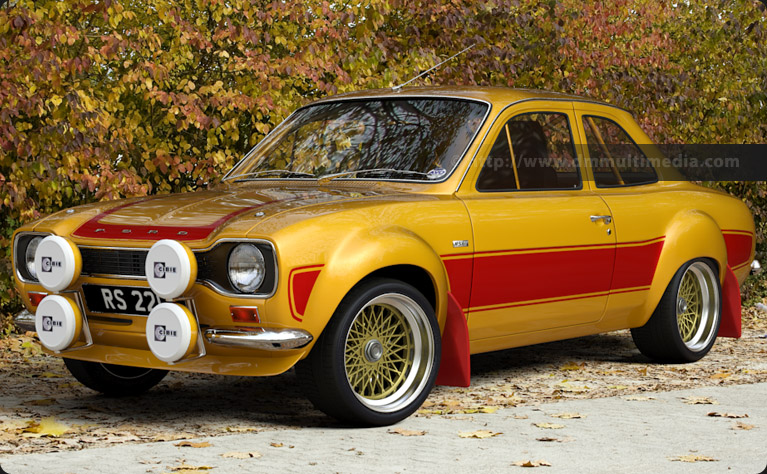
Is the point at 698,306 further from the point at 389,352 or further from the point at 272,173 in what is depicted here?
the point at 272,173

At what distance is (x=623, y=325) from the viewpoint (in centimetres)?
809

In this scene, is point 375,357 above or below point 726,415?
above

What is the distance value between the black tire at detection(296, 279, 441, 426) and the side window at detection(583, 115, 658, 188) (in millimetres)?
2078

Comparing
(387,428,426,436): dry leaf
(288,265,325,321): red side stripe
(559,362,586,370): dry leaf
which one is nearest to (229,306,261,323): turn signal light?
(288,265,325,321): red side stripe

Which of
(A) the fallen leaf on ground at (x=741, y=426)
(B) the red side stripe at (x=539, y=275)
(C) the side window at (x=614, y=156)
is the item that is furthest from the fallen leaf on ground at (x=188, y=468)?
(C) the side window at (x=614, y=156)

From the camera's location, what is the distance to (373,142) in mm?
7250

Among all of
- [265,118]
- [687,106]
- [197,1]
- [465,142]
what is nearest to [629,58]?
[687,106]

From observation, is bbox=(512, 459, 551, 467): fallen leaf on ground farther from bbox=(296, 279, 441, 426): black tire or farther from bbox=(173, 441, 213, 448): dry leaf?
bbox=(173, 441, 213, 448): dry leaf

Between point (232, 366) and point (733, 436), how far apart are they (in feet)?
8.53

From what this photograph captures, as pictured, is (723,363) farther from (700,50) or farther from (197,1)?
(700,50)

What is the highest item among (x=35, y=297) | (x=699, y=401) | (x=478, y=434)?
(x=35, y=297)

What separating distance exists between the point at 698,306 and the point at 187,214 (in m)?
4.35

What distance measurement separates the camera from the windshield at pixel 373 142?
23.2ft

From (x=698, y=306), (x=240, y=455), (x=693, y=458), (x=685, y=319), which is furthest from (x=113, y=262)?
(x=698, y=306)
